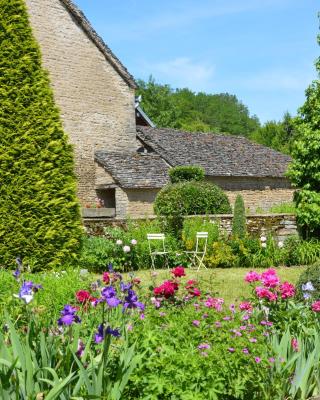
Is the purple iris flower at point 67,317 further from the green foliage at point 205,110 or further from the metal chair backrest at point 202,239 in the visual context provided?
the green foliage at point 205,110

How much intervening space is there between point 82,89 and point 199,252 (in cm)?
1278

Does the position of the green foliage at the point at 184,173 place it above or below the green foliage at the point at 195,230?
above

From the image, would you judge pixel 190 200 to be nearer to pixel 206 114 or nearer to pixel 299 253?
pixel 299 253

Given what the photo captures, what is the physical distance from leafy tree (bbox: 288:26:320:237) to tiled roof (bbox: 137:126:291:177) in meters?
9.24

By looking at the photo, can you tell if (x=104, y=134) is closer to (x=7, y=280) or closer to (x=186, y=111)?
(x=7, y=280)

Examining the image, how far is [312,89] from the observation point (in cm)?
1748

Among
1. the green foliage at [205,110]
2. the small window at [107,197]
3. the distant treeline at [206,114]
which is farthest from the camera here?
the green foliage at [205,110]

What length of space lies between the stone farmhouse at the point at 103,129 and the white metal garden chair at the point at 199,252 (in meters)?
7.76

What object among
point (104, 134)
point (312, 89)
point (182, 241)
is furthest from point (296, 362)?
point (104, 134)

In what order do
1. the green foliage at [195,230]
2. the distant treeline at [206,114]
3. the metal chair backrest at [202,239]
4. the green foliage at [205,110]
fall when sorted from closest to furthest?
the metal chair backrest at [202,239] < the green foliage at [195,230] < the distant treeline at [206,114] < the green foliage at [205,110]

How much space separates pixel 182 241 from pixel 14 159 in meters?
7.18

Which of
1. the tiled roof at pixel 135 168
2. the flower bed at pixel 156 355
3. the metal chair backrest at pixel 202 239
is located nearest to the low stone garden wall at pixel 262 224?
the metal chair backrest at pixel 202 239

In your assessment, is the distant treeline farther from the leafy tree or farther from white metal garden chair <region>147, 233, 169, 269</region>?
white metal garden chair <region>147, 233, 169, 269</region>

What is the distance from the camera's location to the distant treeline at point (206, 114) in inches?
2258
